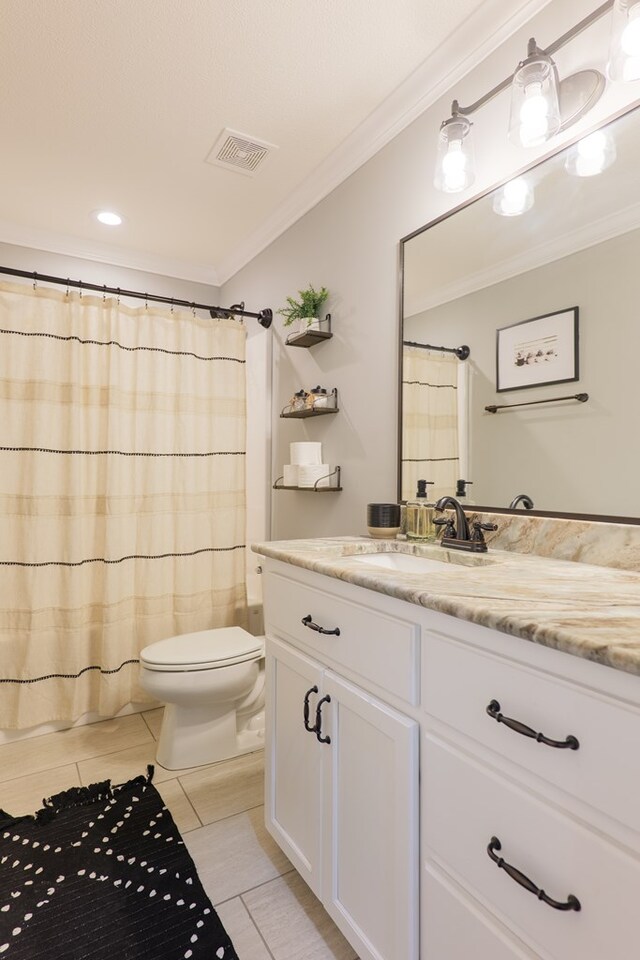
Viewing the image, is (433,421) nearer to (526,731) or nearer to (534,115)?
(534,115)

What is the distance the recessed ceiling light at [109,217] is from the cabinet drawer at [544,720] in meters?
2.68

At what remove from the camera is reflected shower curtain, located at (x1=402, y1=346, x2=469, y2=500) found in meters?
1.66

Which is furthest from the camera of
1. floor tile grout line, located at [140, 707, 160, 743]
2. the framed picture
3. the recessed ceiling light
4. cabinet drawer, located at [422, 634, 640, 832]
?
the recessed ceiling light

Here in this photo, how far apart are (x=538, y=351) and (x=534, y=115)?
56 centimetres

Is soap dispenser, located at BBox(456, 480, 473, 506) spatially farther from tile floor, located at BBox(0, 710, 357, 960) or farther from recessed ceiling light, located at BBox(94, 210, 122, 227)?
recessed ceiling light, located at BBox(94, 210, 122, 227)

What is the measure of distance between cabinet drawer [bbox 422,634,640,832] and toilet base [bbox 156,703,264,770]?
1.45m

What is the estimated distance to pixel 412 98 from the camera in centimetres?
178

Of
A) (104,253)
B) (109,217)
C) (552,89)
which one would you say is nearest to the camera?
(552,89)

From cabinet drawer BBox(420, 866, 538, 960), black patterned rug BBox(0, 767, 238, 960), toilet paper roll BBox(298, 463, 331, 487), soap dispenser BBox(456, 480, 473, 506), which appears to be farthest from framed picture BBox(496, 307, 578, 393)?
black patterned rug BBox(0, 767, 238, 960)

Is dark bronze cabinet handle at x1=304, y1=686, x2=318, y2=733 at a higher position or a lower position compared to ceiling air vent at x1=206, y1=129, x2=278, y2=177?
lower

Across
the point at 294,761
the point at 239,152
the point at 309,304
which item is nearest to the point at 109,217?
the point at 239,152

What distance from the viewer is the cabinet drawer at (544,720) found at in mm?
631

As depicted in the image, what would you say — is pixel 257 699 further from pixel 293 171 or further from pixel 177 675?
pixel 293 171

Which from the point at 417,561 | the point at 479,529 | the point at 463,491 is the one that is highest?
the point at 463,491
